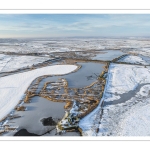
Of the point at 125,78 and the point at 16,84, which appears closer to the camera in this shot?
the point at 16,84

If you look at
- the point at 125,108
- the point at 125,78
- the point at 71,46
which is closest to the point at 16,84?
the point at 125,108

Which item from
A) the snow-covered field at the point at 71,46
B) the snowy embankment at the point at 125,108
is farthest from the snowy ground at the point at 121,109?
the snow-covered field at the point at 71,46

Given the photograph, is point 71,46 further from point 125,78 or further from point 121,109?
point 121,109

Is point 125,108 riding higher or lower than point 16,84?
lower

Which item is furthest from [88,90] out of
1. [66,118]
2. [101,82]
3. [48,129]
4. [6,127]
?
[6,127]

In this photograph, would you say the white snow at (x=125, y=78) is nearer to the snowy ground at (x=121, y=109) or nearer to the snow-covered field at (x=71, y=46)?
the snowy ground at (x=121, y=109)

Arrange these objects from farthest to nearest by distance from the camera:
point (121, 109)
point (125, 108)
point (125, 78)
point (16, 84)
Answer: point (125, 78), point (16, 84), point (125, 108), point (121, 109)

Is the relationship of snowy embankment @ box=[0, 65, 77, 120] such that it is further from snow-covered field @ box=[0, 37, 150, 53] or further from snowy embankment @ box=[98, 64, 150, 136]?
snow-covered field @ box=[0, 37, 150, 53]
